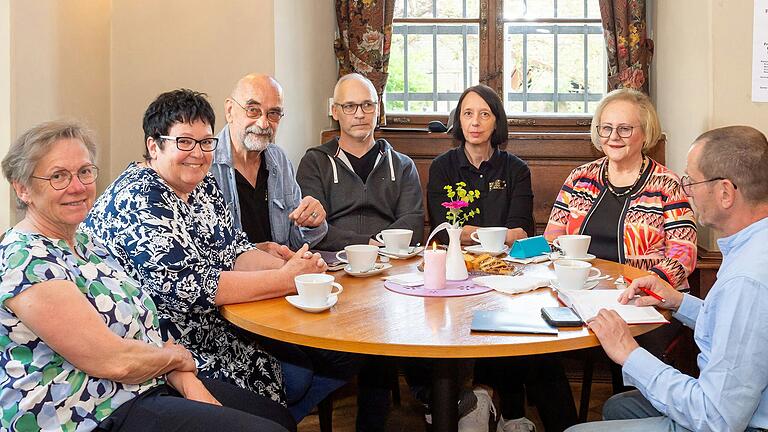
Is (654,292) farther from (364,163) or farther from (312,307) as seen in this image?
(364,163)

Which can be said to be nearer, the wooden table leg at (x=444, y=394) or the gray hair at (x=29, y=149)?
the gray hair at (x=29, y=149)

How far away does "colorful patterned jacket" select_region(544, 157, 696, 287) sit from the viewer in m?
2.51

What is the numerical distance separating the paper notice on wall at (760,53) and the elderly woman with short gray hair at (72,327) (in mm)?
2466

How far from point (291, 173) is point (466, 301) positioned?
1.22 meters

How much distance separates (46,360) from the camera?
1462 mm

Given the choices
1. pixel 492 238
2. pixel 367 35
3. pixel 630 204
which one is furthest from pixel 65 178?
pixel 367 35

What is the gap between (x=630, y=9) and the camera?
4121 millimetres

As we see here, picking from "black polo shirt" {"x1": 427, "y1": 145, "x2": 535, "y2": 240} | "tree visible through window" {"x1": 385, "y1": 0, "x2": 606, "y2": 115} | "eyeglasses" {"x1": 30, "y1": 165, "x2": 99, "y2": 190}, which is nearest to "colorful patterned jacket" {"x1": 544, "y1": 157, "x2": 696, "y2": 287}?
"black polo shirt" {"x1": 427, "y1": 145, "x2": 535, "y2": 240}

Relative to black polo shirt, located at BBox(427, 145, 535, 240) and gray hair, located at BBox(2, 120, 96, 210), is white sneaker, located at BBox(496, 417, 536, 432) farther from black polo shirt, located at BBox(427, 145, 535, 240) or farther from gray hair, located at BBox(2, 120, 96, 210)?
gray hair, located at BBox(2, 120, 96, 210)

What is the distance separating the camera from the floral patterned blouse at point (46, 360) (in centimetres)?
143

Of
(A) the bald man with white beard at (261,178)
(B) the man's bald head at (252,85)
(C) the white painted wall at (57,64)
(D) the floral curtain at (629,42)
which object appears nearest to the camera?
(C) the white painted wall at (57,64)

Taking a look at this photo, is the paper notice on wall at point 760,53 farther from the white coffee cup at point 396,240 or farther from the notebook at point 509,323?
the notebook at point 509,323

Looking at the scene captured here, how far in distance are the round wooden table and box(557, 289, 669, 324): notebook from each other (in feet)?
0.08

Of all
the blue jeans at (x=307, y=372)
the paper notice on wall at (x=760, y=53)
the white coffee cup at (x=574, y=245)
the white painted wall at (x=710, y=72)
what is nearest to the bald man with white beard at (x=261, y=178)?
the blue jeans at (x=307, y=372)
